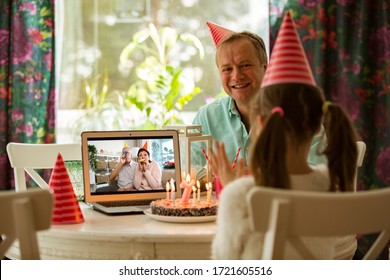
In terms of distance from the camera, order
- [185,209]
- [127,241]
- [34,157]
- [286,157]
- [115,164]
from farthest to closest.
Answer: [34,157]
[115,164]
[185,209]
[127,241]
[286,157]

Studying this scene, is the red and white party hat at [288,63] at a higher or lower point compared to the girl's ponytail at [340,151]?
higher

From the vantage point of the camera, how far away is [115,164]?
2062 mm

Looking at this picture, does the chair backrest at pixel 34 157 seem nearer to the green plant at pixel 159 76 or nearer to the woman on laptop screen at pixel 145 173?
the woman on laptop screen at pixel 145 173

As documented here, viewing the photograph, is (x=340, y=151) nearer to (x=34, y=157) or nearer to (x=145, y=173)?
(x=145, y=173)

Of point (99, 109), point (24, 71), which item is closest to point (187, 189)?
point (99, 109)

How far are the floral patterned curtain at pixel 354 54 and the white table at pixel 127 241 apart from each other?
2.15 meters

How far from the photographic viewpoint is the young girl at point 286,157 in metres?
1.32

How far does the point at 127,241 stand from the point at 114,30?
2446 millimetres

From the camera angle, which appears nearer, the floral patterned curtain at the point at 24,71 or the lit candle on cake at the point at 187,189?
the lit candle on cake at the point at 187,189

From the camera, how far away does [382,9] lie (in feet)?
11.8

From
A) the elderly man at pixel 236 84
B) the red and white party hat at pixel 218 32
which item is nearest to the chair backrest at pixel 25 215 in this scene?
the elderly man at pixel 236 84

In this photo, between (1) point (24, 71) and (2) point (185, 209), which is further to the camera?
(1) point (24, 71)

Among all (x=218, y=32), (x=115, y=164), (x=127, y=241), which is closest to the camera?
(x=127, y=241)

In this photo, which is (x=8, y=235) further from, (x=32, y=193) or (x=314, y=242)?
(x=314, y=242)
